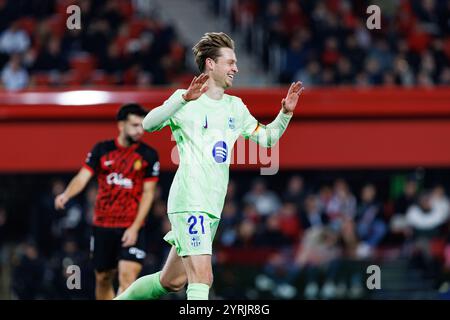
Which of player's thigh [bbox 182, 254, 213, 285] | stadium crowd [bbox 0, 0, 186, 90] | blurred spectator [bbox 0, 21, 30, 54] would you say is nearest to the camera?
player's thigh [bbox 182, 254, 213, 285]

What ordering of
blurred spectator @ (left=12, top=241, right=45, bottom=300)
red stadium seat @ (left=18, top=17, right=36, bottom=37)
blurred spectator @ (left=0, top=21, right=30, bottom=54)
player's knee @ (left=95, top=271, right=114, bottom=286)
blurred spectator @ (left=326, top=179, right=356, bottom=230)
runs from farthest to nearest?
red stadium seat @ (left=18, top=17, right=36, bottom=37)
blurred spectator @ (left=0, top=21, right=30, bottom=54)
blurred spectator @ (left=326, top=179, right=356, bottom=230)
blurred spectator @ (left=12, top=241, right=45, bottom=300)
player's knee @ (left=95, top=271, right=114, bottom=286)

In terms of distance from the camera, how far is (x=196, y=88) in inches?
286

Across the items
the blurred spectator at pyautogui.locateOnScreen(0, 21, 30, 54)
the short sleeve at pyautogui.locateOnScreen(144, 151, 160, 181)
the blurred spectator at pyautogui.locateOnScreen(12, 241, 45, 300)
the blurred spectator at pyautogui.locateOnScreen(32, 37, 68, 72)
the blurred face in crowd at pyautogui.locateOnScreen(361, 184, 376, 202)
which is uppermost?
the blurred spectator at pyautogui.locateOnScreen(0, 21, 30, 54)

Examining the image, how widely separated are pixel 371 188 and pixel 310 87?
1908 mm

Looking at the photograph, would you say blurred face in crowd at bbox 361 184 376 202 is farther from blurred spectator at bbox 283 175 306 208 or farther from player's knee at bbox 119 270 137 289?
player's knee at bbox 119 270 137 289

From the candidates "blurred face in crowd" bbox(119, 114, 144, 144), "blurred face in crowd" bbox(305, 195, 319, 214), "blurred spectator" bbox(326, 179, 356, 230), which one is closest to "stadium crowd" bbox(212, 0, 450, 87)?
"blurred spectator" bbox(326, 179, 356, 230)

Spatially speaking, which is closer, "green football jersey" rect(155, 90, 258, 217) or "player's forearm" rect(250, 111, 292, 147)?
"green football jersey" rect(155, 90, 258, 217)

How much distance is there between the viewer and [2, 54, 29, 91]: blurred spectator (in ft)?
55.5

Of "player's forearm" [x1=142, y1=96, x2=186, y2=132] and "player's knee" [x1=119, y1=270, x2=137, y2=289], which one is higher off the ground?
"player's forearm" [x1=142, y1=96, x2=186, y2=132]

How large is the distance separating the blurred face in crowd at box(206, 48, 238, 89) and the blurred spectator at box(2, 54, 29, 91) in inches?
380

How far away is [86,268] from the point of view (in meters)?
14.8

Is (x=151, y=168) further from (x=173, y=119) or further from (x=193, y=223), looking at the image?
(x=193, y=223)

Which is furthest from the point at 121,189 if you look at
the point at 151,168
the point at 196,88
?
the point at 196,88

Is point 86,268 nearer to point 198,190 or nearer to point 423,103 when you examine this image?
point 423,103
